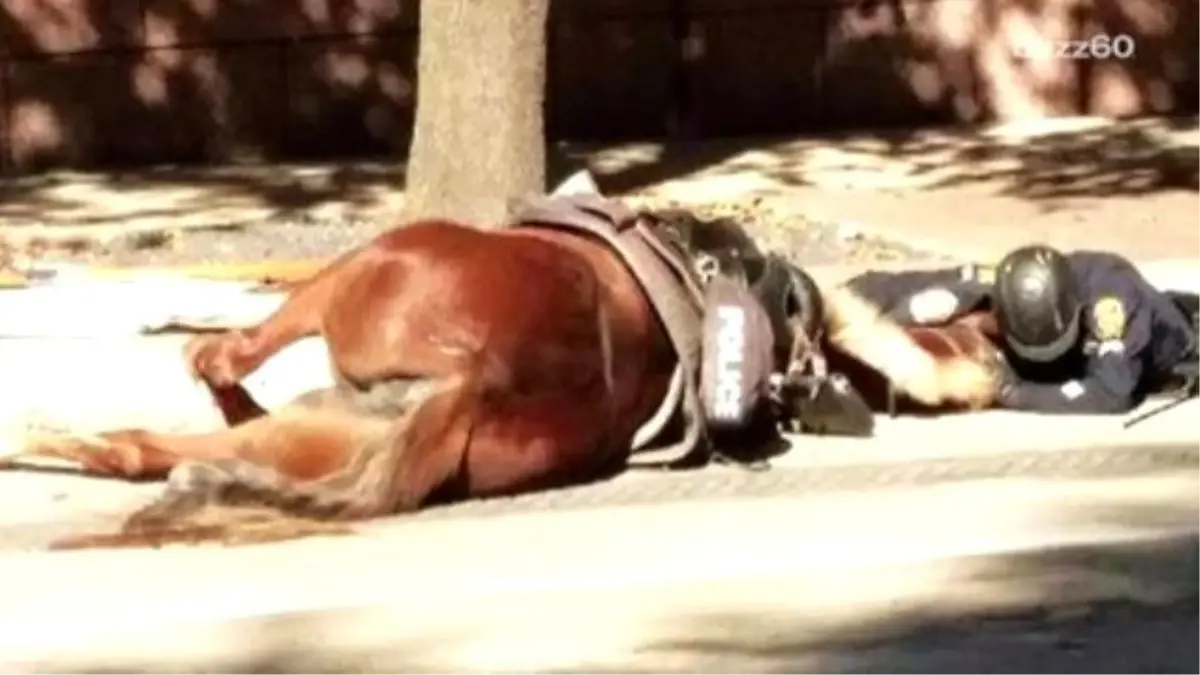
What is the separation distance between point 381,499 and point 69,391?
1.97 meters

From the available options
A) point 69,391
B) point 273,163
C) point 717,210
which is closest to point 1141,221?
point 717,210

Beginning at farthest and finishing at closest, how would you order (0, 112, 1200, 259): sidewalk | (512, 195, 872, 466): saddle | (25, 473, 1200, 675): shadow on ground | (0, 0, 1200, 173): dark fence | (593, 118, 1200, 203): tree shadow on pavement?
(0, 0, 1200, 173): dark fence < (593, 118, 1200, 203): tree shadow on pavement < (0, 112, 1200, 259): sidewalk < (512, 195, 872, 466): saddle < (25, 473, 1200, 675): shadow on ground

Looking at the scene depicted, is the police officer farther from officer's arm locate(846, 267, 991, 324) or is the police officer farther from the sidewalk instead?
the sidewalk

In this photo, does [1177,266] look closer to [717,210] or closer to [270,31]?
[717,210]

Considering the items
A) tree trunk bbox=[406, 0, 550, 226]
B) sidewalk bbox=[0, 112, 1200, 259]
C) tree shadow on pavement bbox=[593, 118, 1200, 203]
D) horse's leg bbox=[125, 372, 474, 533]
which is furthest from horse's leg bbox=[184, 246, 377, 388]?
tree shadow on pavement bbox=[593, 118, 1200, 203]

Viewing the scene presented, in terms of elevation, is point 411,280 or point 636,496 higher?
point 411,280

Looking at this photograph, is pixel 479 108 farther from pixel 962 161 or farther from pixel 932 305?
pixel 962 161

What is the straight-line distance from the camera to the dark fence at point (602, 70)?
15297 millimetres

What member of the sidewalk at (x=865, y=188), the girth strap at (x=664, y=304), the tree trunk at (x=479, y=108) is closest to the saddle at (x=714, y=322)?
the girth strap at (x=664, y=304)

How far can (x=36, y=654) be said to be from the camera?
20.4ft

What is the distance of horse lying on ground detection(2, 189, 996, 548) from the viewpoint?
7.56 metres

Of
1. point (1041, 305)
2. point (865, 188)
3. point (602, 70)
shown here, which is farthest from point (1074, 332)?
point (602, 70)

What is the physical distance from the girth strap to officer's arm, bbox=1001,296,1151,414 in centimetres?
122

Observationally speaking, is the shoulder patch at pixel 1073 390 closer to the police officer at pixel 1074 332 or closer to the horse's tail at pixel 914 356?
the police officer at pixel 1074 332
